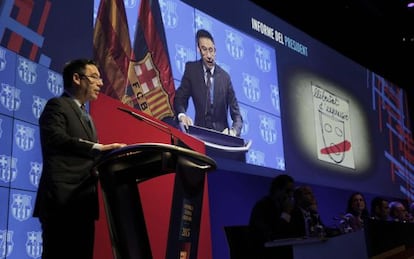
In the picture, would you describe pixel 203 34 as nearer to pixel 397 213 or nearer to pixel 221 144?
pixel 221 144

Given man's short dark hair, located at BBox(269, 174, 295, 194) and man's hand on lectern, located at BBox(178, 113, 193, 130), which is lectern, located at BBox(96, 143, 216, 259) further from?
man's short dark hair, located at BBox(269, 174, 295, 194)

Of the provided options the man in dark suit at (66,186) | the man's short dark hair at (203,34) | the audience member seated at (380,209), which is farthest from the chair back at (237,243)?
the audience member seated at (380,209)

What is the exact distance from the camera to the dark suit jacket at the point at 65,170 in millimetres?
1837

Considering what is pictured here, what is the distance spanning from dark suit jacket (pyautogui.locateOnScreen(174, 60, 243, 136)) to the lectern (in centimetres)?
230

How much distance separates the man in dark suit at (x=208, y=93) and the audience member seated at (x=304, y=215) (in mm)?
678

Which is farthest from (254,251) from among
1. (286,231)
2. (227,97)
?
(227,97)

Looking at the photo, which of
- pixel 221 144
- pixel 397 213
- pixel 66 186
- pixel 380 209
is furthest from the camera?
pixel 397 213

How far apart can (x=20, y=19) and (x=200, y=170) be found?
5.49 feet

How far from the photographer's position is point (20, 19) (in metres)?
2.85

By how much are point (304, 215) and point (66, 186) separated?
98.4 inches

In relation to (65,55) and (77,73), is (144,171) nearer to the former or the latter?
(77,73)

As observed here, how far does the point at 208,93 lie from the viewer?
4266 mm

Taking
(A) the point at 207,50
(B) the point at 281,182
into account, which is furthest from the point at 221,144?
(A) the point at 207,50

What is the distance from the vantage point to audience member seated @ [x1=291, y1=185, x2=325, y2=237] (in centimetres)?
387
